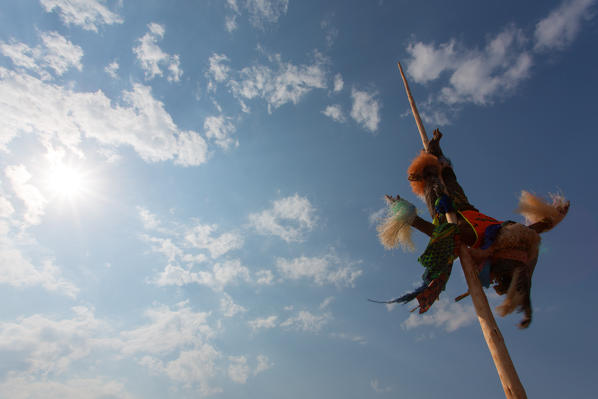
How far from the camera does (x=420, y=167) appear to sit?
5.84 meters

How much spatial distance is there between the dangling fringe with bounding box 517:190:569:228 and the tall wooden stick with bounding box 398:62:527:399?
5.60 ft

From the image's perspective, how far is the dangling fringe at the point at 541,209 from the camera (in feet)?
17.8

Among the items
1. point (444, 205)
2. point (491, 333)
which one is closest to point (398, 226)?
point (444, 205)

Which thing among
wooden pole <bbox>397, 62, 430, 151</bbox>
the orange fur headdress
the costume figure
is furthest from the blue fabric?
wooden pole <bbox>397, 62, 430, 151</bbox>

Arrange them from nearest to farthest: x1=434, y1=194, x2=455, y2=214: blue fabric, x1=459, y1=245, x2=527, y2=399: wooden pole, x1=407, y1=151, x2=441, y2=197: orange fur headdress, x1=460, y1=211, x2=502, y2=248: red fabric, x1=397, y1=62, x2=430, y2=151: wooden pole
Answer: x1=459, y1=245, x2=527, y2=399: wooden pole
x1=460, y1=211, x2=502, y2=248: red fabric
x1=434, y1=194, x2=455, y2=214: blue fabric
x1=407, y1=151, x2=441, y2=197: orange fur headdress
x1=397, y1=62, x2=430, y2=151: wooden pole

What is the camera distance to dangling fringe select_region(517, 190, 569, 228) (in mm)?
5434

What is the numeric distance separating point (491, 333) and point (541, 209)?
2997mm

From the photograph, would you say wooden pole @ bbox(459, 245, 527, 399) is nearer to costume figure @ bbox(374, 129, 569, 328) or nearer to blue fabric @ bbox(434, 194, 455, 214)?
costume figure @ bbox(374, 129, 569, 328)

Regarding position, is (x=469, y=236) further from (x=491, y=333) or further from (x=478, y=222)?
(x=491, y=333)

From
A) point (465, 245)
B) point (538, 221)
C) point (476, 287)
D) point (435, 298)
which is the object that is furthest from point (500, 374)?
point (538, 221)

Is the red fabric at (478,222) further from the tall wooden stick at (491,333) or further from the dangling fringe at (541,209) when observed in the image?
the dangling fringe at (541,209)

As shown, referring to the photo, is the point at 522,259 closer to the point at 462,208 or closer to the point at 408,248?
the point at 462,208

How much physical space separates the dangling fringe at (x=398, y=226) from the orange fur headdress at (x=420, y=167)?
0.84 metres

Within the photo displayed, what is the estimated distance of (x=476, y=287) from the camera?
174 inches
